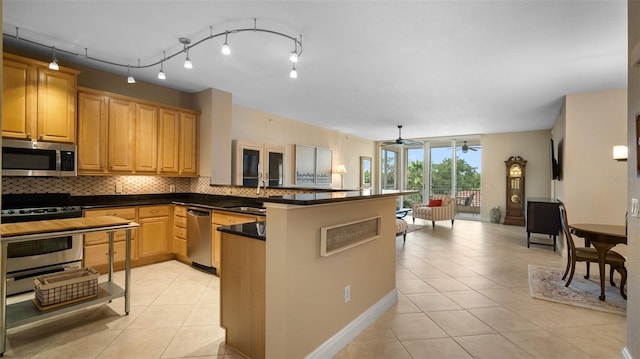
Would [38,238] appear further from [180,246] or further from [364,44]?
[364,44]

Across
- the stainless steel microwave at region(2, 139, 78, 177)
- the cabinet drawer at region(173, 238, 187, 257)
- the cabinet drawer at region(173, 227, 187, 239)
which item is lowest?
the cabinet drawer at region(173, 238, 187, 257)

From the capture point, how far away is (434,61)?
3.63m

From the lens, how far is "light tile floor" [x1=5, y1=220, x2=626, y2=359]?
2.35 m

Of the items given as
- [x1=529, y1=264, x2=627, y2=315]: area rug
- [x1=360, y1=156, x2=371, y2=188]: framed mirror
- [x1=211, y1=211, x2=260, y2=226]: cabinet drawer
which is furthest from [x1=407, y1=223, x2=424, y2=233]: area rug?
[x1=211, y1=211, x2=260, y2=226]: cabinet drawer

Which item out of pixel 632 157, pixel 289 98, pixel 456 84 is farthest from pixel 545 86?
pixel 289 98

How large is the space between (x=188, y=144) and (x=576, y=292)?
18.3 ft

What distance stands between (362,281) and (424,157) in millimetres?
8478

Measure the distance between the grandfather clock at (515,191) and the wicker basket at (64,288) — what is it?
30.3 ft

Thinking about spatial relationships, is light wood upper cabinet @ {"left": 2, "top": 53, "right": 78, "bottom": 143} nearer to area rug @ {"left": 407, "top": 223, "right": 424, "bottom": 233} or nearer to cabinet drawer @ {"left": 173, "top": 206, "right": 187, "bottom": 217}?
cabinet drawer @ {"left": 173, "top": 206, "right": 187, "bottom": 217}

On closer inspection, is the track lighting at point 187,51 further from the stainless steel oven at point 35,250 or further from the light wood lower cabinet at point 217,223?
the light wood lower cabinet at point 217,223

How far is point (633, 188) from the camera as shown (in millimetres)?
2098

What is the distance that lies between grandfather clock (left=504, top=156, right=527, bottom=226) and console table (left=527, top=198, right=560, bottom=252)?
272 cm

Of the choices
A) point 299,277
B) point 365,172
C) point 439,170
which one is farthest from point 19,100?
point 439,170

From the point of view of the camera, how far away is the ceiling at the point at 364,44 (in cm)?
261
